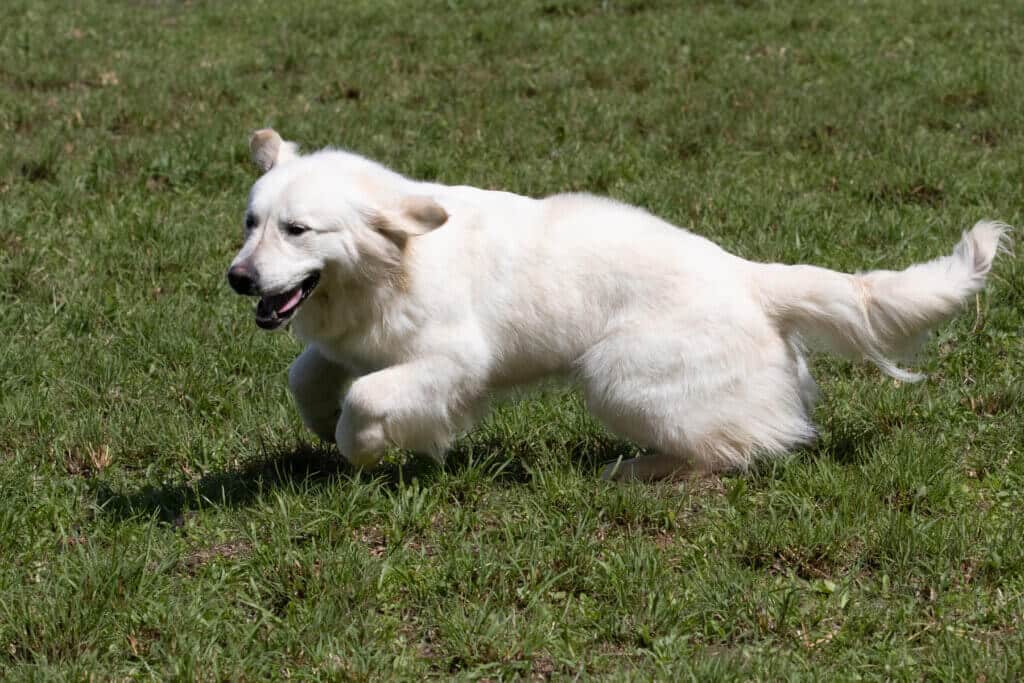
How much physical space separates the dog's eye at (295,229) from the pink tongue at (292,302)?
0.19 m

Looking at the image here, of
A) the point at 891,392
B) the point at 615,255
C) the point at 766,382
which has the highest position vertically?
the point at 615,255

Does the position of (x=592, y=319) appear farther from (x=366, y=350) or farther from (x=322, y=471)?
(x=322, y=471)

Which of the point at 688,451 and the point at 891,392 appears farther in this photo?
the point at 891,392

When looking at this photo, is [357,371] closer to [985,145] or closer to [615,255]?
[615,255]

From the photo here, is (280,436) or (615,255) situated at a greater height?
(615,255)

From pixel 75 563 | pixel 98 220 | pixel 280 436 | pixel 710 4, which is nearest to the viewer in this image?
pixel 75 563

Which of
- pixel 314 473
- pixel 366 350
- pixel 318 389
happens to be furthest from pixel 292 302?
pixel 314 473

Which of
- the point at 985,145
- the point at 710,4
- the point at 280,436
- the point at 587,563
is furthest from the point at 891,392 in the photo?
the point at 710,4

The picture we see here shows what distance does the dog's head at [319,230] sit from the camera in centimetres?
396

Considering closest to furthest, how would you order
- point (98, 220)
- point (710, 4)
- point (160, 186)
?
point (98, 220), point (160, 186), point (710, 4)

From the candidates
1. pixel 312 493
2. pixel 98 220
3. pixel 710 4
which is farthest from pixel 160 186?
pixel 710 4

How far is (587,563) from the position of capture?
12.7 feet

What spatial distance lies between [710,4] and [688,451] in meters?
8.41

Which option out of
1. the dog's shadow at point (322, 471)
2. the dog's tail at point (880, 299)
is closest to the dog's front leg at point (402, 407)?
the dog's shadow at point (322, 471)
